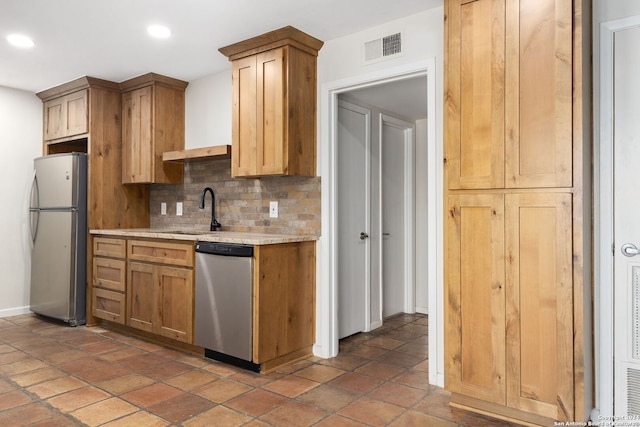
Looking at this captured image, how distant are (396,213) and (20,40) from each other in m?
3.69

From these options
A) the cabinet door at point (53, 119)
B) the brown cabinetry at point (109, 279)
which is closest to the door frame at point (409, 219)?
the brown cabinetry at point (109, 279)

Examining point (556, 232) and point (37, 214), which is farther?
point (37, 214)

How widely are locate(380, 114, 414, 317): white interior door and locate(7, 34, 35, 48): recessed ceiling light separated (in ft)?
10.0

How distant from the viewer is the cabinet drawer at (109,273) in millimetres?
4016

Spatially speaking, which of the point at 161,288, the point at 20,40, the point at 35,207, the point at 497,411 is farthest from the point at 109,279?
the point at 497,411

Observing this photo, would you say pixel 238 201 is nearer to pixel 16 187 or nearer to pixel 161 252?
pixel 161 252

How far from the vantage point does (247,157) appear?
11.4 ft

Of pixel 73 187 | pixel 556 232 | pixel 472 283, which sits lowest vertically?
pixel 472 283

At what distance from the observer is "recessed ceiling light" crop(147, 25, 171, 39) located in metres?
3.17

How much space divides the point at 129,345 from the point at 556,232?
11.0 feet

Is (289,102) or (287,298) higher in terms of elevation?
(289,102)

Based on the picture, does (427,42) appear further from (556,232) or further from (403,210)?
(403,210)

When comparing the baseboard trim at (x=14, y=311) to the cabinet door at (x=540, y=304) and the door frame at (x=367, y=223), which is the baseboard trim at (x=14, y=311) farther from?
the cabinet door at (x=540, y=304)

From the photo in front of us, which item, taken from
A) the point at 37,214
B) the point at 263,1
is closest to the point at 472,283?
the point at 263,1
